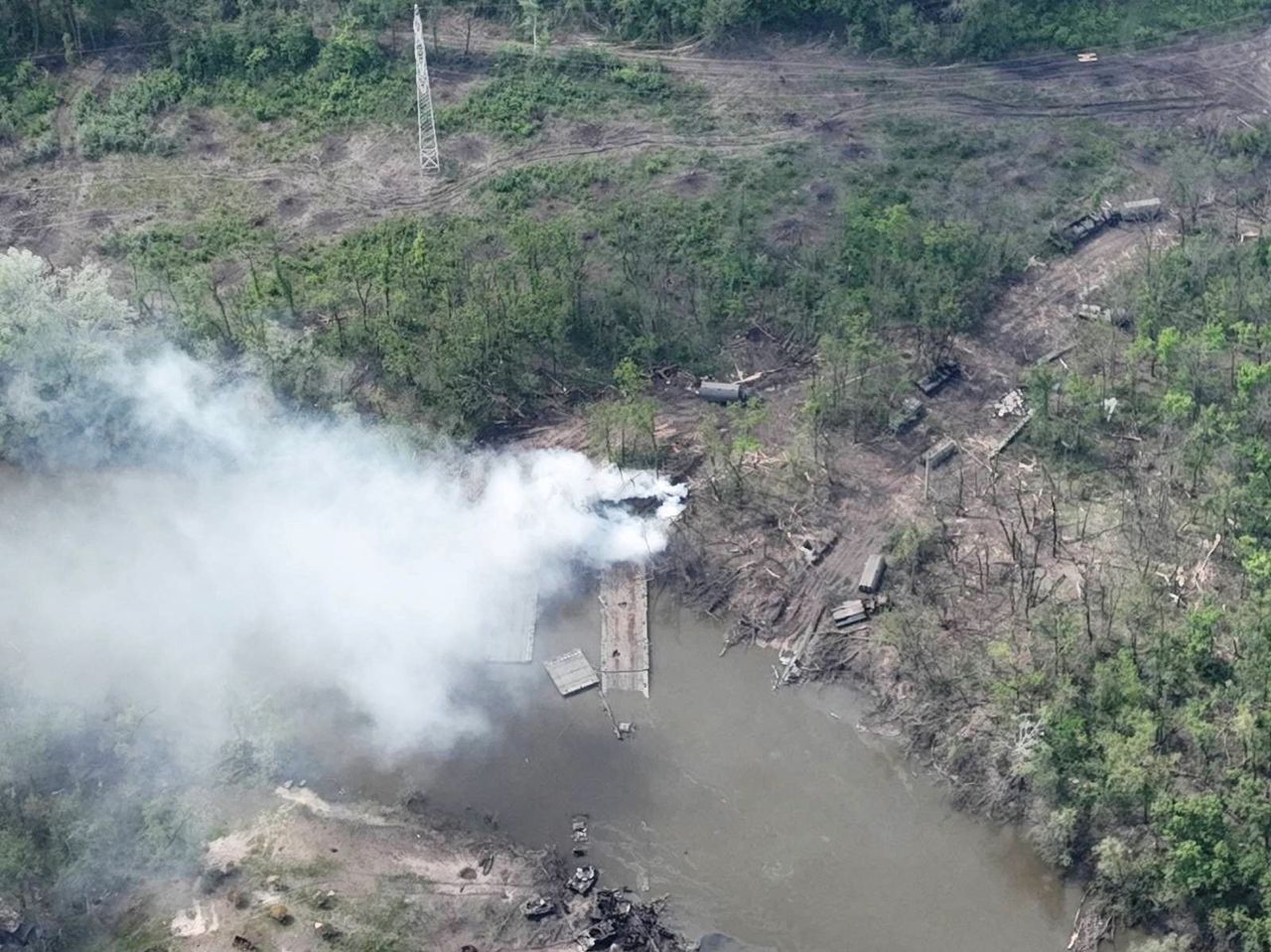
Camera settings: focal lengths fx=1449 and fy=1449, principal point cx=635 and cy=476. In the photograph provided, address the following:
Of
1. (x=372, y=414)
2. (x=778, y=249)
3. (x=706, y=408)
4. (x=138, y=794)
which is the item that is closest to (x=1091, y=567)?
(x=706, y=408)

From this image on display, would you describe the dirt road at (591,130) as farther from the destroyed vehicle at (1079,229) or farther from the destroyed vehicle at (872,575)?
the destroyed vehicle at (872,575)

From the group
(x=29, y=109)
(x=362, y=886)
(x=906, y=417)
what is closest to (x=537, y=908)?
(x=362, y=886)

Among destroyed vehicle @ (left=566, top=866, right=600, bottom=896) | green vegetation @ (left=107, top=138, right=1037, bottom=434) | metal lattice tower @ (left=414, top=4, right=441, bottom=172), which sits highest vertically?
metal lattice tower @ (left=414, top=4, right=441, bottom=172)

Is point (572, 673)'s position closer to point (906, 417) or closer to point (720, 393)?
point (720, 393)

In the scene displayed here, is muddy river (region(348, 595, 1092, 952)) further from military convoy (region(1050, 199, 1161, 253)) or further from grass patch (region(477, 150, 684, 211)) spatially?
military convoy (region(1050, 199, 1161, 253))

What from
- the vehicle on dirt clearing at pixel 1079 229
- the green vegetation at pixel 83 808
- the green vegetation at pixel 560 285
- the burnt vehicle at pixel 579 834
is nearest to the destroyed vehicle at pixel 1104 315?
the green vegetation at pixel 560 285

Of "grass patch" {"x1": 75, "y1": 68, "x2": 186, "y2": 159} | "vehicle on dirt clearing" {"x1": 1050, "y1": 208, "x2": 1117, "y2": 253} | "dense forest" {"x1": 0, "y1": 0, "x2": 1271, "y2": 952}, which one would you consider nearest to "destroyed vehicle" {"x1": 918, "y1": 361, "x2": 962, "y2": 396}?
→ "dense forest" {"x1": 0, "y1": 0, "x2": 1271, "y2": 952}
